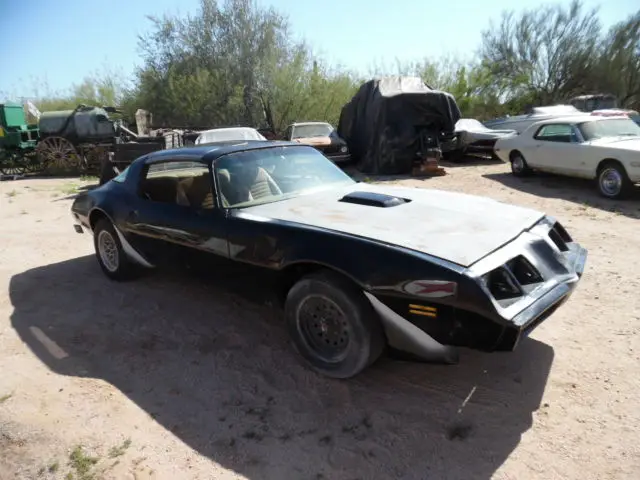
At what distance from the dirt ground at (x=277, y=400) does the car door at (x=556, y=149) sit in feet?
16.7

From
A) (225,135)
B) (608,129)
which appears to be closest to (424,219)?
(608,129)

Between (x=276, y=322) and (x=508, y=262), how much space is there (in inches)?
73.3

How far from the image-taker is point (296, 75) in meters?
19.2

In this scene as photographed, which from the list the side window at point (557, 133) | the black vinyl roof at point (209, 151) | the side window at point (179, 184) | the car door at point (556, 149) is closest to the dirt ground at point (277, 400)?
the side window at point (179, 184)

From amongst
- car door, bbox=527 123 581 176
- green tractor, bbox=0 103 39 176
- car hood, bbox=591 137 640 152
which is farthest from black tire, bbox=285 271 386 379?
green tractor, bbox=0 103 39 176

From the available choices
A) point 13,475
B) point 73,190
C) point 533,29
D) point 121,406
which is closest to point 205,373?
point 121,406

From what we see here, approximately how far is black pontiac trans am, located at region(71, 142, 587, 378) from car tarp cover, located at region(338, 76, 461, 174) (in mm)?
7767

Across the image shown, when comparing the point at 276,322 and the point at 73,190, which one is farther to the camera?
the point at 73,190

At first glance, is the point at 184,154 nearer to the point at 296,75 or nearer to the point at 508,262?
the point at 508,262

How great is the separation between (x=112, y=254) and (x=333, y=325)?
293cm

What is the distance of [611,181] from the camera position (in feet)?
25.1

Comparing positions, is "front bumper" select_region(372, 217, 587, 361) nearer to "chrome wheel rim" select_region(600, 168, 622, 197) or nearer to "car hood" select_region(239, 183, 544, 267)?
"car hood" select_region(239, 183, 544, 267)

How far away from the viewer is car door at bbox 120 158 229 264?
10.7ft

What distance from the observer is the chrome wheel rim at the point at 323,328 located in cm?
267
